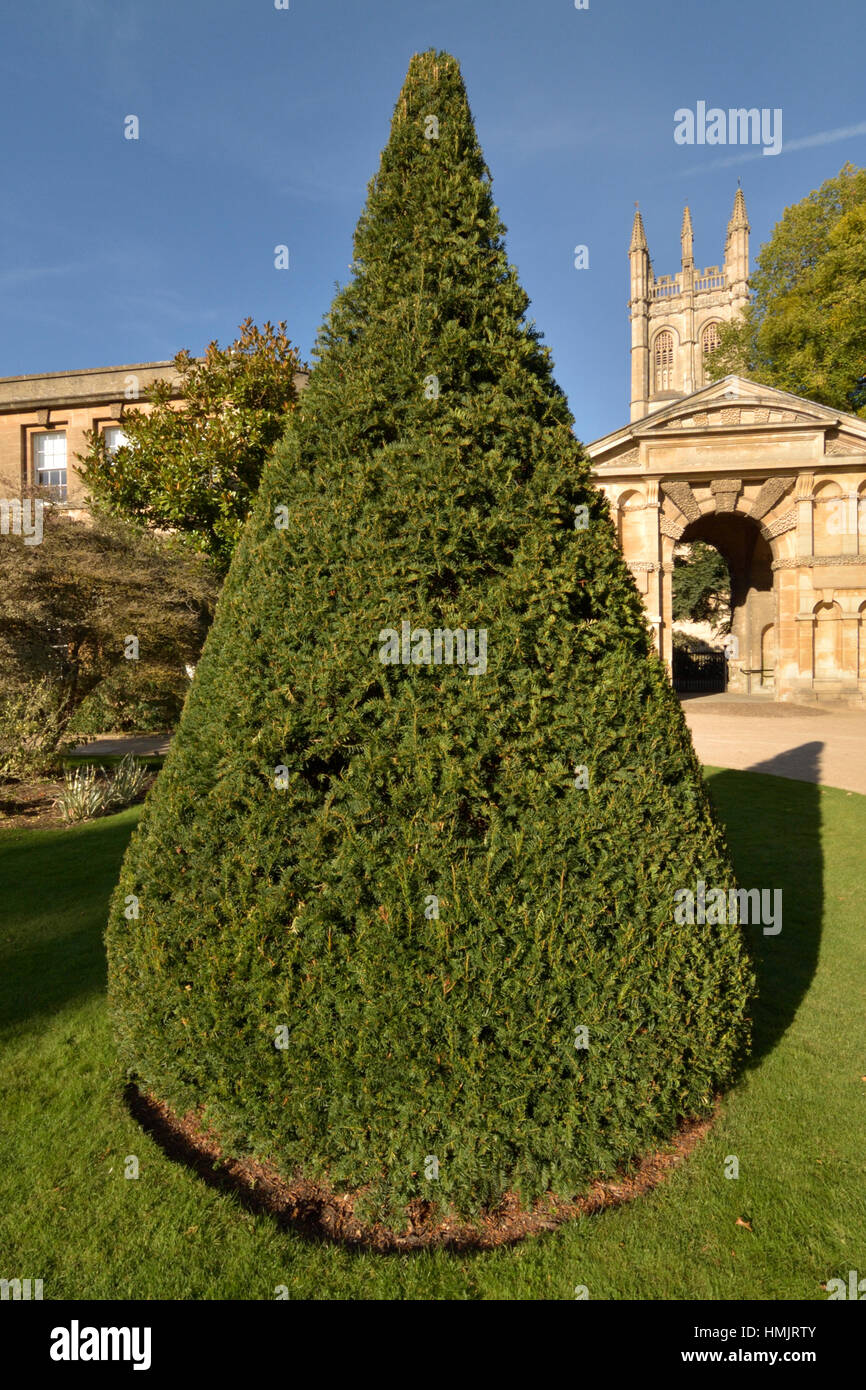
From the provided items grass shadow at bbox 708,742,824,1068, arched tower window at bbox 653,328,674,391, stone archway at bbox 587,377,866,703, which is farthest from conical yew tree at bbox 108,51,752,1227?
arched tower window at bbox 653,328,674,391

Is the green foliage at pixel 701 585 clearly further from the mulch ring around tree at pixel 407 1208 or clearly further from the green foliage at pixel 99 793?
the mulch ring around tree at pixel 407 1208

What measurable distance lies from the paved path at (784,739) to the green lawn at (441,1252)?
8.44 metres

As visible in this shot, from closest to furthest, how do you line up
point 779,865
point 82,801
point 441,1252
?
point 441,1252, point 779,865, point 82,801

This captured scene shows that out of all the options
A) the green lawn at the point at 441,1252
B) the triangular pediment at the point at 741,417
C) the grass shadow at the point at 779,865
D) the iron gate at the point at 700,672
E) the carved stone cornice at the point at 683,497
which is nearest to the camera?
the green lawn at the point at 441,1252

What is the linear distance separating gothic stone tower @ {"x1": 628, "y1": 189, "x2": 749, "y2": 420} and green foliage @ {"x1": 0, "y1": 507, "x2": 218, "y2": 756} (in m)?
68.4

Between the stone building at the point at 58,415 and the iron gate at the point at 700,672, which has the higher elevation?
the stone building at the point at 58,415

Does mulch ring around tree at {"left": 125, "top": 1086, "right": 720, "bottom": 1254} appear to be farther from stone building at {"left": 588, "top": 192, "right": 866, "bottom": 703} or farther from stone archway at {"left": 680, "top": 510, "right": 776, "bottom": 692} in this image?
stone archway at {"left": 680, "top": 510, "right": 776, "bottom": 692}

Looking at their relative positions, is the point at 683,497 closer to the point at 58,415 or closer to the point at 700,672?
the point at 700,672

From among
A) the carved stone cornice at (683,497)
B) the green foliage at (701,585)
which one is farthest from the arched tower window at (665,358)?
the carved stone cornice at (683,497)

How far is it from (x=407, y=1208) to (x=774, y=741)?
15.1 m

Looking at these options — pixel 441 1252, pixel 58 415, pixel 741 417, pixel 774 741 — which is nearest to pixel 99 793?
pixel 441 1252

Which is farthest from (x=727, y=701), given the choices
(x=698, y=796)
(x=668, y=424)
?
(x=698, y=796)

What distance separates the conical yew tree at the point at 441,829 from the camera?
9.49ft

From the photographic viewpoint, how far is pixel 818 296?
26.0 meters
